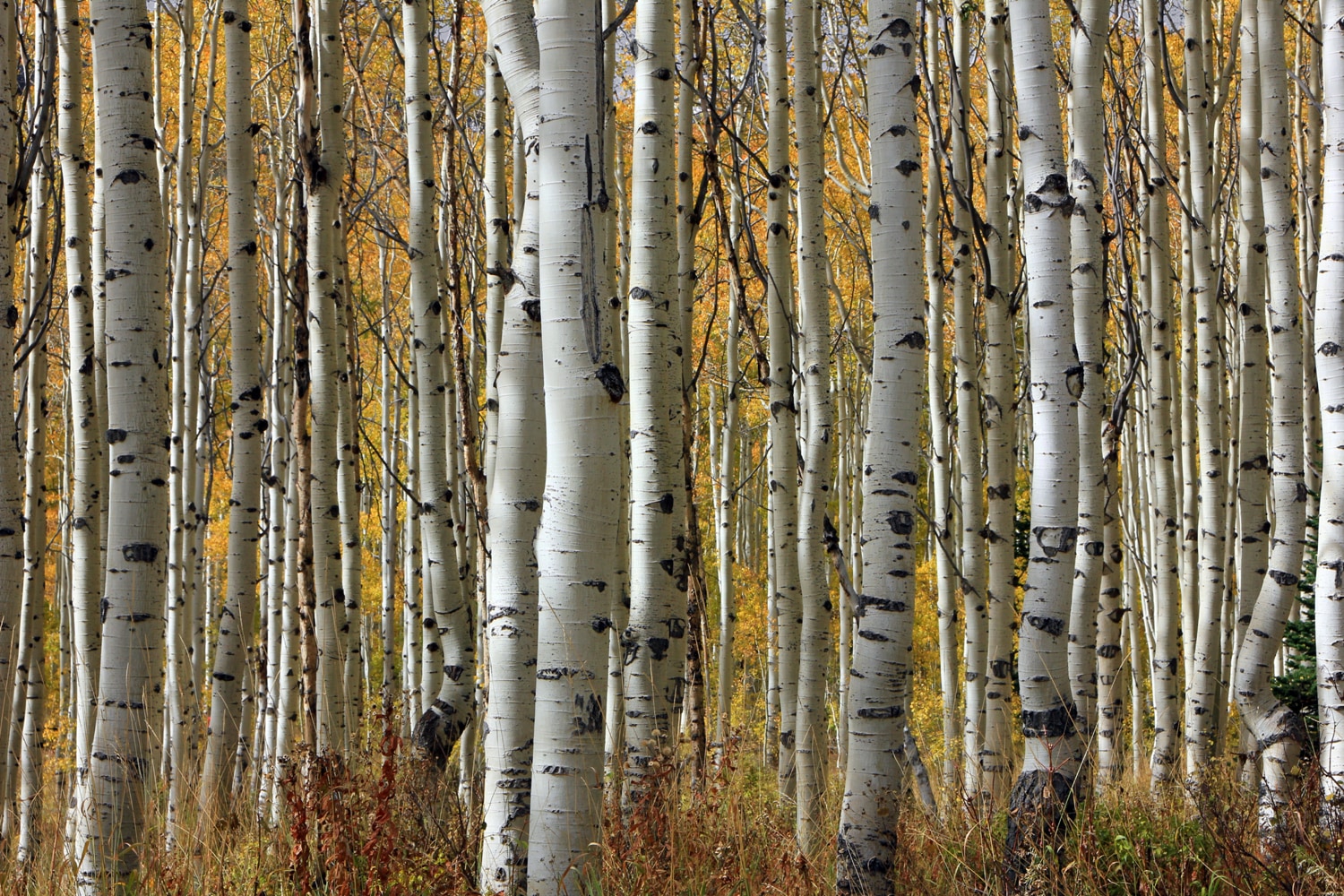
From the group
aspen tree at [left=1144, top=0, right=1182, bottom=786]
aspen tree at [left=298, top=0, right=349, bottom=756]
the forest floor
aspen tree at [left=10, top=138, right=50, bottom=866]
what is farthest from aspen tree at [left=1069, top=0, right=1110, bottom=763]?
aspen tree at [left=10, top=138, right=50, bottom=866]

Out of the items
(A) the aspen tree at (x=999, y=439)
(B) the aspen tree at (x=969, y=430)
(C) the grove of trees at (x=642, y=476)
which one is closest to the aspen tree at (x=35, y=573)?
(C) the grove of trees at (x=642, y=476)

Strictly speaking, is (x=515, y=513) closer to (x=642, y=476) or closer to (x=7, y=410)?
(x=642, y=476)

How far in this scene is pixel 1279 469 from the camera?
4375 millimetres

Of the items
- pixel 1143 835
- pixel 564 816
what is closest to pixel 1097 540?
pixel 1143 835

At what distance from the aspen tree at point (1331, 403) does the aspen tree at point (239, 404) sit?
3875 mm

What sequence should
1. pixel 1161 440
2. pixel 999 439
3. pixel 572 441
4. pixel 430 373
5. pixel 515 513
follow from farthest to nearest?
pixel 1161 440
pixel 999 439
pixel 430 373
pixel 515 513
pixel 572 441

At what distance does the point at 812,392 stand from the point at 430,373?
1.76m

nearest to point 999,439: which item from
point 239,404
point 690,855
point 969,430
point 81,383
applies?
point 969,430

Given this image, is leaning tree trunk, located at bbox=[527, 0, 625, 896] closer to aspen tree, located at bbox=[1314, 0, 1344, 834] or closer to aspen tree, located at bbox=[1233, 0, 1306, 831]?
aspen tree, located at bbox=[1233, 0, 1306, 831]

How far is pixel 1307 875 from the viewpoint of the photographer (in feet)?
9.64

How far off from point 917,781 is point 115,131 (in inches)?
180

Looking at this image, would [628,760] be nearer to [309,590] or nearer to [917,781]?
[309,590]

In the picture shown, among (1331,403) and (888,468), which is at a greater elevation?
(1331,403)

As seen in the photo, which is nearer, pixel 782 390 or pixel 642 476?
pixel 642 476
